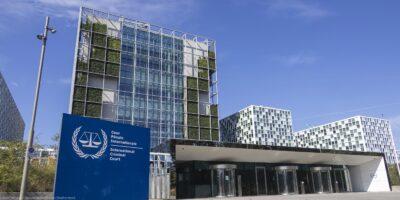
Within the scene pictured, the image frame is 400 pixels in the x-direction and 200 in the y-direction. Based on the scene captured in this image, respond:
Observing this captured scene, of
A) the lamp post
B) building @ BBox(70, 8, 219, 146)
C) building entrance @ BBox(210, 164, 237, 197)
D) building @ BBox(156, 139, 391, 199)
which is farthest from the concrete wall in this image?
the lamp post

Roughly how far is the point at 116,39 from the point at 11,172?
158 feet

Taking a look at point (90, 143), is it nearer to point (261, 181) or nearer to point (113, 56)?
point (261, 181)

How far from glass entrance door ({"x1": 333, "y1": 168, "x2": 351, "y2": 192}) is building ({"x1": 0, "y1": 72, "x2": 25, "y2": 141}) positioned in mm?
76748

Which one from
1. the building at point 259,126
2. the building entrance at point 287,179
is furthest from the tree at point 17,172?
the building at point 259,126

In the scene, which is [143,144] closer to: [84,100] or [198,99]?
[84,100]

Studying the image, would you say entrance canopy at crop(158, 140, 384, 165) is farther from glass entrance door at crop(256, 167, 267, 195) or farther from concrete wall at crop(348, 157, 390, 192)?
glass entrance door at crop(256, 167, 267, 195)

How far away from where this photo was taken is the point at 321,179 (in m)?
35.2

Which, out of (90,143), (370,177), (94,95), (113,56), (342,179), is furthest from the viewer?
(113,56)

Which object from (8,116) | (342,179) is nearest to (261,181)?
(342,179)

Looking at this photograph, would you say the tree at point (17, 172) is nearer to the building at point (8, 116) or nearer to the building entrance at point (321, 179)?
the building entrance at point (321, 179)

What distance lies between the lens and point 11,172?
17562mm

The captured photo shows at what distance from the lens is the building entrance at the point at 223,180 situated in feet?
93.4

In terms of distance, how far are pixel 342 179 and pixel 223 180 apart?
58.2 ft

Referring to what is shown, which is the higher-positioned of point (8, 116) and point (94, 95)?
point (8, 116)
